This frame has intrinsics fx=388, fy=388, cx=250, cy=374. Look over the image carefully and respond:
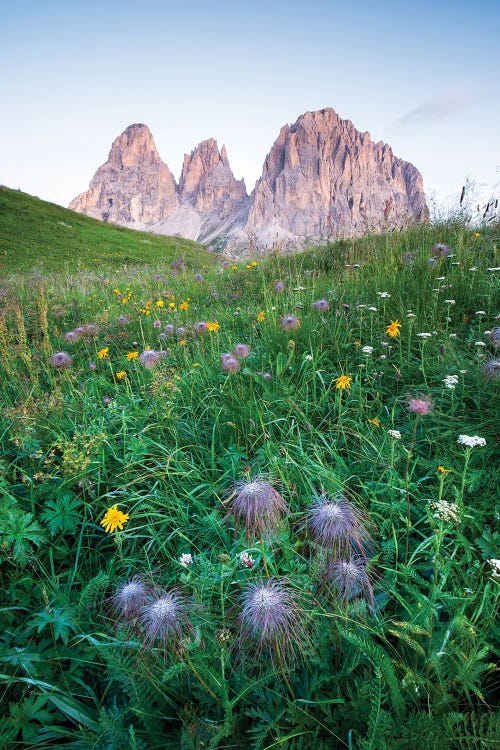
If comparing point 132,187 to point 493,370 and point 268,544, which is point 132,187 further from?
point 268,544

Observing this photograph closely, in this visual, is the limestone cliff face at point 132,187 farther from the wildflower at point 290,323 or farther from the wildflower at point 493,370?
the wildflower at point 493,370

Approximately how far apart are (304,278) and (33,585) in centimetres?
476

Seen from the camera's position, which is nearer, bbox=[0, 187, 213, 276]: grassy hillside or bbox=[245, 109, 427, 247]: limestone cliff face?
bbox=[0, 187, 213, 276]: grassy hillside

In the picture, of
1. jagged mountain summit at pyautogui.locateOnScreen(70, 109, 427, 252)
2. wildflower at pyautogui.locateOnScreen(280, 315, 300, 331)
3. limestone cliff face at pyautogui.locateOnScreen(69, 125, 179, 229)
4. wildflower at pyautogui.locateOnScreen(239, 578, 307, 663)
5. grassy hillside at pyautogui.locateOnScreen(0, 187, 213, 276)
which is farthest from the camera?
limestone cliff face at pyautogui.locateOnScreen(69, 125, 179, 229)

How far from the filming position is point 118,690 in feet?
4.89

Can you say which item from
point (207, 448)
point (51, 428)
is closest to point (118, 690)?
point (207, 448)

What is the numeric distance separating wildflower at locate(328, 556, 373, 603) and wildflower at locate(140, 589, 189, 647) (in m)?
0.53

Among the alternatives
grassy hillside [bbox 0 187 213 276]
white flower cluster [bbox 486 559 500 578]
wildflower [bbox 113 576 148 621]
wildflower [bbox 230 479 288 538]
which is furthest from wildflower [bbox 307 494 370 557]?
grassy hillside [bbox 0 187 213 276]

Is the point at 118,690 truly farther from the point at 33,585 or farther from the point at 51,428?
the point at 51,428

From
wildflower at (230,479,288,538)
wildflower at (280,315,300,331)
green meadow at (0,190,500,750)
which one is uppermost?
wildflower at (280,315,300,331)

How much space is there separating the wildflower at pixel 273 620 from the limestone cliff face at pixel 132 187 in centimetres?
19860

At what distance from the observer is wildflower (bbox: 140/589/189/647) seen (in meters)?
1.24

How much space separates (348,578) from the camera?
1.38 metres

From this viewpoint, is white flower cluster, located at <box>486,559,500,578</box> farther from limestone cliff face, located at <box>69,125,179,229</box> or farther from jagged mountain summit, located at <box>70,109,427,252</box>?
limestone cliff face, located at <box>69,125,179,229</box>
